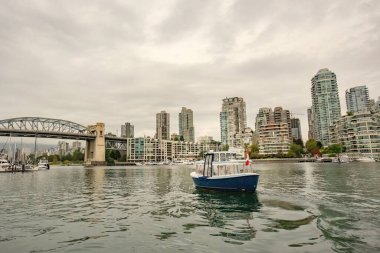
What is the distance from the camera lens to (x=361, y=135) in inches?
5128

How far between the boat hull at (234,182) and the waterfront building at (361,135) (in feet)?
408

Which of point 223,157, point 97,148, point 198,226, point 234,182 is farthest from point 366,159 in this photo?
point 97,148

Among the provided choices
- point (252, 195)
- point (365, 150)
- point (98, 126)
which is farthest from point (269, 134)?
point (252, 195)

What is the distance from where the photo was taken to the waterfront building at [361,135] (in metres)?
127

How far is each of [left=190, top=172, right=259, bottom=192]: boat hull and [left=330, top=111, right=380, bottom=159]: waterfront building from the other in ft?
408

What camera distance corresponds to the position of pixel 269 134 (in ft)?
575

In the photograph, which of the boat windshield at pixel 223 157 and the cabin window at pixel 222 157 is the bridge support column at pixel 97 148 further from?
the cabin window at pixel 222 157

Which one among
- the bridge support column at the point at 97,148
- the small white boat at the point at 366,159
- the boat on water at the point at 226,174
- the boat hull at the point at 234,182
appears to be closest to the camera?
the boat hull at the point at 234,182

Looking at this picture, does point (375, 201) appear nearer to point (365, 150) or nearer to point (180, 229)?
point (180, 229)

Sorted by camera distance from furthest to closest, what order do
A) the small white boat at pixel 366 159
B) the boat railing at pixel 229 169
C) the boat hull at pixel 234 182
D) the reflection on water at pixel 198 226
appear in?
the small white boat at pixel 366 159
the boat railing at pixel 229 169
the boat hull at pixel 234 182
the reflection on water at pixel 198 226

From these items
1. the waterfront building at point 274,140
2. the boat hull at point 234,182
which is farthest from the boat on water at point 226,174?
the waterfront building at point 274,140

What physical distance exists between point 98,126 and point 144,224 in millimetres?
169548

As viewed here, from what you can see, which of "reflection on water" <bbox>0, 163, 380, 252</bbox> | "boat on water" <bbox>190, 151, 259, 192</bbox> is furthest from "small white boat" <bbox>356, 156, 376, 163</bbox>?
"reflection on water" <bbox>0, 163, 380, 252</bbox>

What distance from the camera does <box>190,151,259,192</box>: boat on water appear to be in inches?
961
